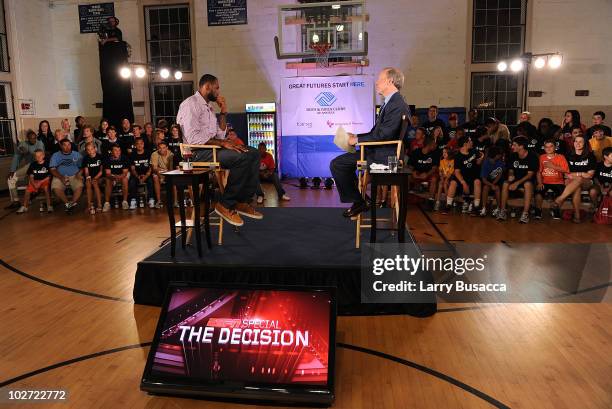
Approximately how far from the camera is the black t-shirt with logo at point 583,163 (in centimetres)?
641

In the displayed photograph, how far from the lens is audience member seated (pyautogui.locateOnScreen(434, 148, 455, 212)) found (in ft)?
23.6

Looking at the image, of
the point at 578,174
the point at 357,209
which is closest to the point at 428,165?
the point at 578,174

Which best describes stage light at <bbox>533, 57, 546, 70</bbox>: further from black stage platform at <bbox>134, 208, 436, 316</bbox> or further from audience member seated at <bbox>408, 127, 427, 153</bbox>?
black stage platform at <bbox>134, 208, 436, 316</bbox>

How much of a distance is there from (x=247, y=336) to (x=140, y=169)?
5903 mm

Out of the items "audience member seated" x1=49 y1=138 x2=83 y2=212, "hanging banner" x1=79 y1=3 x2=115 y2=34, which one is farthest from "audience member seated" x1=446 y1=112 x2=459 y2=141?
"hanging banner" x1=79 y1=3 x2=115 y2=34

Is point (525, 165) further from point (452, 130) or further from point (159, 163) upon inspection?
point (159, 163)

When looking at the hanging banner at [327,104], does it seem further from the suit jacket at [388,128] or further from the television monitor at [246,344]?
the television monitor at [246,344]

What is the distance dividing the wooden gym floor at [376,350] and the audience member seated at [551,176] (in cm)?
320

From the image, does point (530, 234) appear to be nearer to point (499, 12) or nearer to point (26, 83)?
point (499, 12)

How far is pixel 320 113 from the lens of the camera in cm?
979

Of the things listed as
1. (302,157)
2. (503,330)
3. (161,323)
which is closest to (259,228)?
(161,323)

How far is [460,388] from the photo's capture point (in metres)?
2.55

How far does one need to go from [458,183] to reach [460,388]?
494 cm

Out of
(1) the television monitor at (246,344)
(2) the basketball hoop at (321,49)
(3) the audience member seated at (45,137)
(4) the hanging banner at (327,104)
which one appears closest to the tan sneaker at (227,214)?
(1) the television monitor at (246,344)
